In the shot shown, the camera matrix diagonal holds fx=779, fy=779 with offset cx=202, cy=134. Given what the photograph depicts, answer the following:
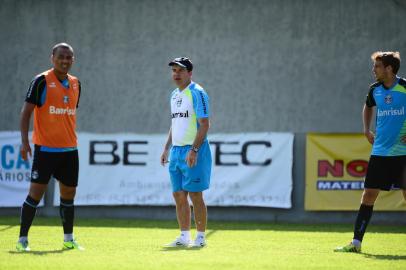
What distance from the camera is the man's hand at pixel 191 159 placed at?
8562 mm

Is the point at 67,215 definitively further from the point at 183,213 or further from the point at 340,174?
the point at 340,174

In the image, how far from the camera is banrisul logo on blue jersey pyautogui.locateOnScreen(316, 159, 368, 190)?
1388 cm

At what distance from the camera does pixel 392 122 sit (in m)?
8.49

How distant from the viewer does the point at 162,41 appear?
14.9 meters

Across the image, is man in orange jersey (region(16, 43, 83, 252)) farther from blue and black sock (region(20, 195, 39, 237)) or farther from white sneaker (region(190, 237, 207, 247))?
white sneaker (region(190, 237, 207, 247))

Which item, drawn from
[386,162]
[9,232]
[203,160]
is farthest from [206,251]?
[9,232]

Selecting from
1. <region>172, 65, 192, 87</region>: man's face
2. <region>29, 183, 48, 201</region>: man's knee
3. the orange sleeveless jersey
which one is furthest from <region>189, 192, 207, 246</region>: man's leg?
<region>29, 183, 48, 201</region>: man's knee

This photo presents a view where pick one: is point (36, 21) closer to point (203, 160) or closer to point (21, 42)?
point (21, 42)

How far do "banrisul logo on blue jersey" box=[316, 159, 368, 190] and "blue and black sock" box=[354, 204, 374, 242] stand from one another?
532 centimetres

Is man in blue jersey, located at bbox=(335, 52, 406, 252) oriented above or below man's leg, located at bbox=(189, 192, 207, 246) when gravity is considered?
above

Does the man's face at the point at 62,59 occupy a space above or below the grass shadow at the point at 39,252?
above

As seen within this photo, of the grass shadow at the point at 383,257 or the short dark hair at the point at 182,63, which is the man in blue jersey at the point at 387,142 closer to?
the grass shadow at the point at 383,257

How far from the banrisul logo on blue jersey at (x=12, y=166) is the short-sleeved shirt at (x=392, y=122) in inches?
317

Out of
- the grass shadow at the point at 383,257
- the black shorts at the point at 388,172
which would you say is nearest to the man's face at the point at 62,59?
the black shorts at the point at 388,172
